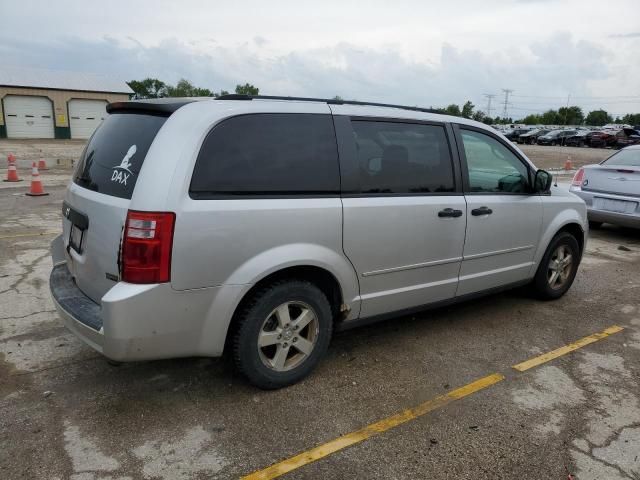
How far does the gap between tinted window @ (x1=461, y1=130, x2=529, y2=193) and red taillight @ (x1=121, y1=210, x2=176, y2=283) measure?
8.09ft

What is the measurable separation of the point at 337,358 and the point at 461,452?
126cm

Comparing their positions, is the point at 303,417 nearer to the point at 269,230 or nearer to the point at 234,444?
→ the point at 234,444

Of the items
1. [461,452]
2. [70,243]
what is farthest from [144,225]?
[461,452]

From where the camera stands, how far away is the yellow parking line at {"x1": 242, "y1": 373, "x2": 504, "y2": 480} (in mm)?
2604

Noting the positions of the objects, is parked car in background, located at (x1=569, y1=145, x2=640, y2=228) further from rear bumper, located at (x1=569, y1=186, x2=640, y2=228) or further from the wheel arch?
the wheel arch

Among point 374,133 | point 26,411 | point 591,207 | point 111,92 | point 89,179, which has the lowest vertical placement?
point 26,411

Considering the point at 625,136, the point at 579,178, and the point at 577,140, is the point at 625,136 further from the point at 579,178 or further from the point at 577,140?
the point at 579,178

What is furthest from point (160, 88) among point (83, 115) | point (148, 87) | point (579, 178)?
point (579, 178)

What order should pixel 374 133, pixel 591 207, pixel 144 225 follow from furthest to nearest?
pixel 591 207 < pixel 374 133 < pixel 144 225

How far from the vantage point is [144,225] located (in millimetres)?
2695

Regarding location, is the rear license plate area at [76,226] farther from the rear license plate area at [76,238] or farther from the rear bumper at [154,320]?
the rear bumper at [154,320]

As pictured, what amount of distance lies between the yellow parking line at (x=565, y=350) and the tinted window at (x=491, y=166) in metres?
1.36

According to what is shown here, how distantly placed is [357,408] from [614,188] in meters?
6.56

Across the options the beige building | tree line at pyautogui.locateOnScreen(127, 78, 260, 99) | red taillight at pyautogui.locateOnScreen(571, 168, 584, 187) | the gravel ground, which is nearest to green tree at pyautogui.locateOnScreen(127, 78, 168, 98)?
tree line at pyautogui.locateOnScreen(127, 78, 260, 99)
